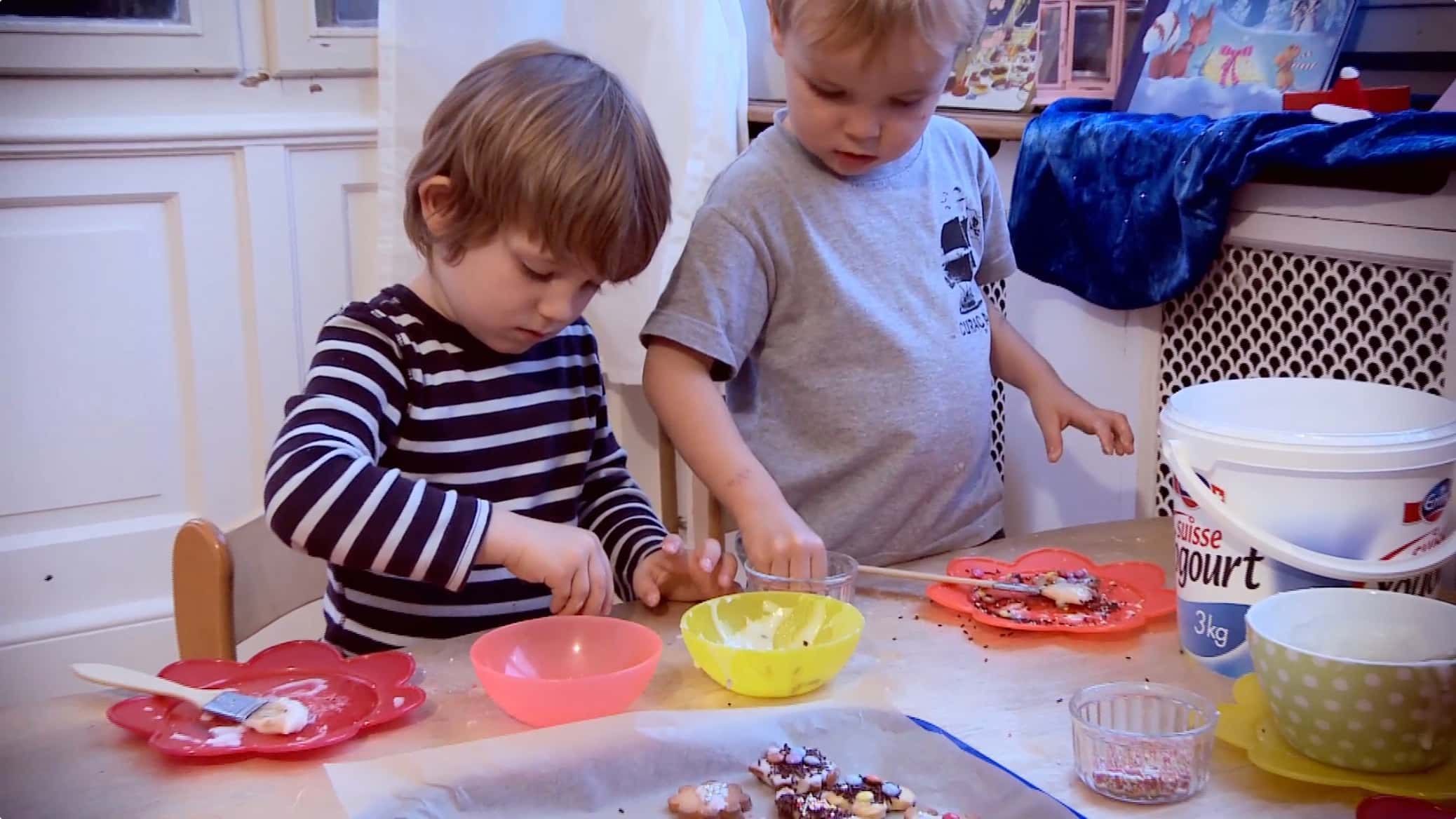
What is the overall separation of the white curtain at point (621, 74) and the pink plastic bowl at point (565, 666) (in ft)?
3.32

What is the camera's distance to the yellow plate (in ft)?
2.19

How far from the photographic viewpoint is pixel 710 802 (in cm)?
67

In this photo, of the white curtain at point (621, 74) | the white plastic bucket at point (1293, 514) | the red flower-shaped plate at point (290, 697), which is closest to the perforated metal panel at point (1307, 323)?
the white plastic bucket at point (1293, 514)

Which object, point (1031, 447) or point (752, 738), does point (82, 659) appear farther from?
point (752, 738)

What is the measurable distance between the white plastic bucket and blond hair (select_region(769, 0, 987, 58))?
0.36 meters

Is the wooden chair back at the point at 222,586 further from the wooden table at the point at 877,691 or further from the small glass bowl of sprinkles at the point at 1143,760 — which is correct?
the small glass bowl of sprinkles at the point at 1143,760

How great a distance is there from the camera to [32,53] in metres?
1.73

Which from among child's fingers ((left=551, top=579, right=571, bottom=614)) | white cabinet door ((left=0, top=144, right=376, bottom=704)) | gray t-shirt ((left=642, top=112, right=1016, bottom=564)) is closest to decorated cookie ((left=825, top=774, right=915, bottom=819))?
child's fingers ((left=551, top=579, right=571, bottom=614))

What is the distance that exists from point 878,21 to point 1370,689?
0.59 m

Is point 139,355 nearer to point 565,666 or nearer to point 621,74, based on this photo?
point 621,74

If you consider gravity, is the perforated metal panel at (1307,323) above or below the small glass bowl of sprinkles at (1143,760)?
above

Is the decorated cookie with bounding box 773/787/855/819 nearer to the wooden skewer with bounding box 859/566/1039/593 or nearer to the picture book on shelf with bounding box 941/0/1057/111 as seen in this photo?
the wooden skewer with bounding box 859/566/1039/593

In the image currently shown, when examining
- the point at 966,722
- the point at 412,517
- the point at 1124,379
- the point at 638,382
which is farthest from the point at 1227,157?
the point at 638,382

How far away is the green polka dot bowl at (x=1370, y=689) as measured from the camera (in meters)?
0.66
